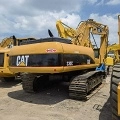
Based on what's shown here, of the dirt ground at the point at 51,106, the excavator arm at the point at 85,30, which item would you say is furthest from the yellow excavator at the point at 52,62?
the excavator arm at the point at 85,30


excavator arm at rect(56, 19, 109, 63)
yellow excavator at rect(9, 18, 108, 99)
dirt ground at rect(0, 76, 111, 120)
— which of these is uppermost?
excavator arm at rect(56, 19, 109, 63)

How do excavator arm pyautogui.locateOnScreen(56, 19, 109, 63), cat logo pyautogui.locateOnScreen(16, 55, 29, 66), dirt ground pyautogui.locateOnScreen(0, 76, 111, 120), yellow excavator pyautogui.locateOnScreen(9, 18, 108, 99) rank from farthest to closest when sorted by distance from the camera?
excavator arm pyautogui.locateOnScreen(56, 19, 109, 63) < cat logo pyautogui.locateOnScreen(16, 55, 29, 66) < yellow excavator pyautogui.locateOnScreen(9, 18, 108, 99) < dirt ground pyautogui.locateOnScreen(0, 76, 111, 120)

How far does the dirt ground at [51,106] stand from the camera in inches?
249

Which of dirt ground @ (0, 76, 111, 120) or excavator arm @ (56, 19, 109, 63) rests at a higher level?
excavator arm @ (56, 19, 109, 63)

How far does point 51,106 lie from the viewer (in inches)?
293

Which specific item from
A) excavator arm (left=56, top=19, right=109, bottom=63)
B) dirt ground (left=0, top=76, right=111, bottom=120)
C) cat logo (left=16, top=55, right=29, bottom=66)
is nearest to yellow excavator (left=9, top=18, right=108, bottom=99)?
cat logo (left=16, top=55, right=29, bottom=66)

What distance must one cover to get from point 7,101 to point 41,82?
7.54 ft

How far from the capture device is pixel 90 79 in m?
9.10

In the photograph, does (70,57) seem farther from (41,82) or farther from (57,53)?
(41,82)

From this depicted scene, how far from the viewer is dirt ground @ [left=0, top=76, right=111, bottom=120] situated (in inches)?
249

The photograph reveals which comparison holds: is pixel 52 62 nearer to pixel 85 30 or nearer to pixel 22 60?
pixel 22 60

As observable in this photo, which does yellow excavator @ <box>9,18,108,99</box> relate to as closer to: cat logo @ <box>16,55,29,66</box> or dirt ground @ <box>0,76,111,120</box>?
cat logo @ <box>16,55,29,66</box>

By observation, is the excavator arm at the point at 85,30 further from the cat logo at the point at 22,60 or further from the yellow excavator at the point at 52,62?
the cat logo at the point at 22,60

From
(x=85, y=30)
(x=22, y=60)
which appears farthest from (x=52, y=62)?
(x=85, y=30)
